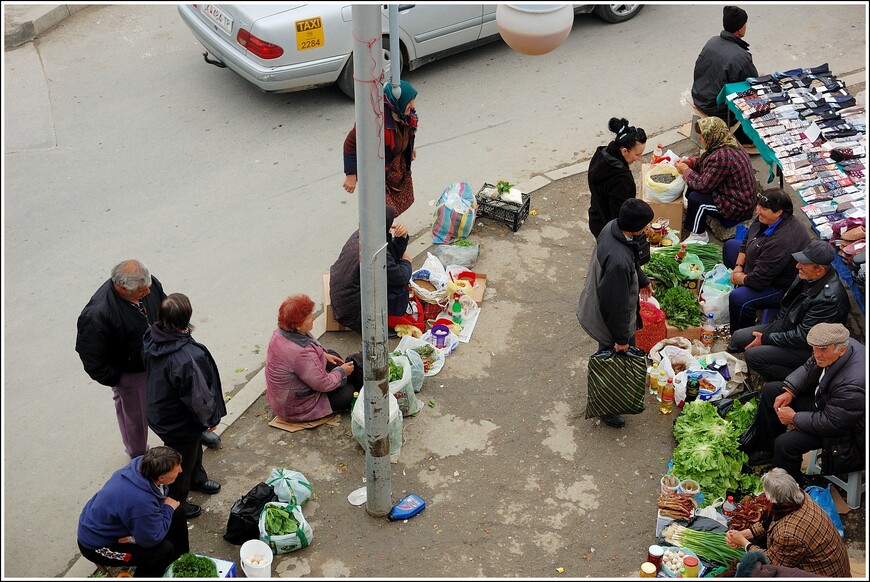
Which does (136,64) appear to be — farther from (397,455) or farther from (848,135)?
(848,135)

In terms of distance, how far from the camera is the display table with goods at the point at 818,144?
7770 mm

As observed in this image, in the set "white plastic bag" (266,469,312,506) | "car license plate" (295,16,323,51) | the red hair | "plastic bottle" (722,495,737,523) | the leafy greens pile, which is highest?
"car license plate" (295,16,323,51)

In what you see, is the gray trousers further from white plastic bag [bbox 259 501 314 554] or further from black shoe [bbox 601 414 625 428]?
white plastic bag [bbox 259 501 314 554]

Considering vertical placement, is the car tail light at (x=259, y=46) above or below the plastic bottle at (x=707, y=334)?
above

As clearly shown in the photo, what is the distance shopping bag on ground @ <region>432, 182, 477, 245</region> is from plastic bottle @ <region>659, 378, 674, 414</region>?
2.64 metres

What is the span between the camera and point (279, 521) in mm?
6410

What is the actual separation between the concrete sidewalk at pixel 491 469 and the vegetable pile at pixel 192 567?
613 millimetres

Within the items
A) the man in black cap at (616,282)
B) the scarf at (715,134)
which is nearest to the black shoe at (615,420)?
the man in black cap at (616,282)

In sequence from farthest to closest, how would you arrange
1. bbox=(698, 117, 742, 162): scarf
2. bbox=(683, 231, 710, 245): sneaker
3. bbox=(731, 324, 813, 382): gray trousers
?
bbox=(683, 231, 710, 245): sneaker, bbox=(698, 117, 742, 162): scarf, bbox=(731, 324, 813, 382): gray trousers

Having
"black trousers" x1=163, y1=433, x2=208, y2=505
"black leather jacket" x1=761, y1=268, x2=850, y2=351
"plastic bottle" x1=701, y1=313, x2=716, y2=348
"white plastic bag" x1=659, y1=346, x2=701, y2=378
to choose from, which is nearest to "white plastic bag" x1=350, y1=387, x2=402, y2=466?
"black trousers" x1=163, y1=433, x2=208, y2=505

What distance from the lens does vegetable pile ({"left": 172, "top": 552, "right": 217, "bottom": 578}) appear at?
5.87 meters

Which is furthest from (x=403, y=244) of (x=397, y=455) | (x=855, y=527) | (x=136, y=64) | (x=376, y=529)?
(x=136, y=64)

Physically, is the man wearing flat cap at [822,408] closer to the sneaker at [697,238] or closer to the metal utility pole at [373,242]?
the sneaker at [697,238]

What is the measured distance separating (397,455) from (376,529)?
0.73 m
